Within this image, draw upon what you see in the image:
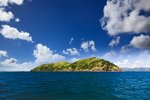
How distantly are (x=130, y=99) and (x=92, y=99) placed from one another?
7602 mm

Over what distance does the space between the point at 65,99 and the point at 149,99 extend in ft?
54.1

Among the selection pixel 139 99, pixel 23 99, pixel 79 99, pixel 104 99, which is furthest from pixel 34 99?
pixel 139 99

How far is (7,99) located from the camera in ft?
109

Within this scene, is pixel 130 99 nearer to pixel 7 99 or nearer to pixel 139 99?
pixel 139 99

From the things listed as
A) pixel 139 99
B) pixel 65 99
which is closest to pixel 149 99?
pixel 139 99

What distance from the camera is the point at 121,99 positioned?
3447 cm

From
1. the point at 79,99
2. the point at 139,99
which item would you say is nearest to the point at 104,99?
the point at 79,99

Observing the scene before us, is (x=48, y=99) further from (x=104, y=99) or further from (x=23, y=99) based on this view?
(x=104, y=99)

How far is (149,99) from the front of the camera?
35.0m

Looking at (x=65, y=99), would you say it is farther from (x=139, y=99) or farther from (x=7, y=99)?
(x=139, y=99)

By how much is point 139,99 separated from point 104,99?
280 inches

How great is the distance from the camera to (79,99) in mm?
33562

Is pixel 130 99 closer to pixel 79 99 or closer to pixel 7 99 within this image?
pixel 79 99

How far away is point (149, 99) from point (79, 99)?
45.5 feet
